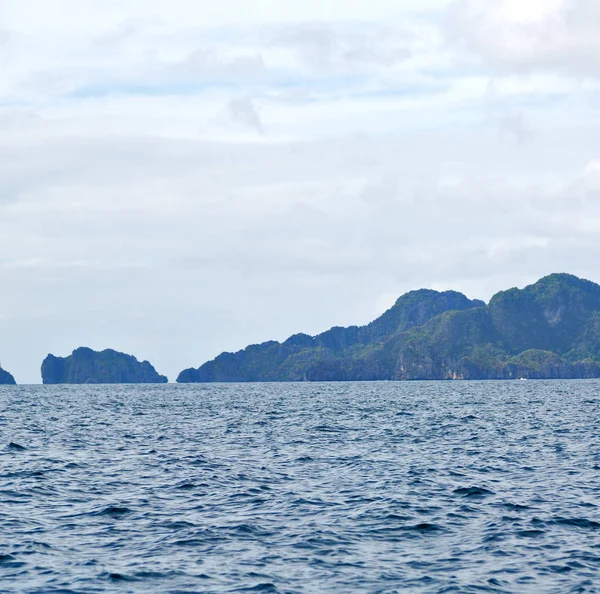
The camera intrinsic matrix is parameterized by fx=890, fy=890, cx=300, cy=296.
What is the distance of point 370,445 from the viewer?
62.2m

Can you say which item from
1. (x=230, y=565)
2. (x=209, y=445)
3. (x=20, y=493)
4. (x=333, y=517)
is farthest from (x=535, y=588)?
(x=209, y=445)

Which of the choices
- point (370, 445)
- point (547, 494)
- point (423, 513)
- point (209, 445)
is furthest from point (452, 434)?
point (423, 513)

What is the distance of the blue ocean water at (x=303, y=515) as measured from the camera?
85.4 feet

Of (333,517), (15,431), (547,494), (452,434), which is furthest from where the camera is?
(15,431)

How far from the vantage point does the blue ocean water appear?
2603cm

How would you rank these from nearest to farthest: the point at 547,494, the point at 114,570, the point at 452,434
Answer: the point at 114,570
the point at 547,494
the point at 452,434

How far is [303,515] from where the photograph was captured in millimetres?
35094

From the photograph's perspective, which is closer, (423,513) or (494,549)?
(494,549)

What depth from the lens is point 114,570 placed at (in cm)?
2658

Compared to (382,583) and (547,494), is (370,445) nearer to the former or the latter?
(547,494)

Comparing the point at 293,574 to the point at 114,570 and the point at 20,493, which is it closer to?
the point at 114,570

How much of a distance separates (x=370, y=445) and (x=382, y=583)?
37.2m

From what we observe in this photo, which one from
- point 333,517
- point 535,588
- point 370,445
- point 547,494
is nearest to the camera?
point 535,588

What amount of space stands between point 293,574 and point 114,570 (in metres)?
5.36
